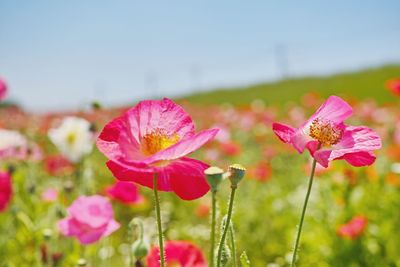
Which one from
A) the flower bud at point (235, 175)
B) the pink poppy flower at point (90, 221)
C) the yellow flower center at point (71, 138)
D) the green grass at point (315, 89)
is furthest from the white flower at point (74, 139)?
the green grass at point (315, 89)

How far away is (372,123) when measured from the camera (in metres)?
5.29

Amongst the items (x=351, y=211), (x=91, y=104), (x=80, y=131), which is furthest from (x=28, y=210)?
(x=351, y=211)

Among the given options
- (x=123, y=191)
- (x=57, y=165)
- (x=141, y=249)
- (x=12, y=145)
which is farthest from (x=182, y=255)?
(x=57, y=165)

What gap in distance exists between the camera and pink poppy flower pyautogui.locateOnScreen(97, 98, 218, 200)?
641 mm

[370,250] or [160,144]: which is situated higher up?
[160,144]

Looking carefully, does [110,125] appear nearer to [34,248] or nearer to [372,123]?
[34,248]

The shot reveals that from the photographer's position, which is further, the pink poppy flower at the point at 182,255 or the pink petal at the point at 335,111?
the pink poppy flower at the point at 182,255

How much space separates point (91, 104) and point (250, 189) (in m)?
2.33

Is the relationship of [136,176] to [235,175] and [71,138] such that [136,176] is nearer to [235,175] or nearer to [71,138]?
[235,175]

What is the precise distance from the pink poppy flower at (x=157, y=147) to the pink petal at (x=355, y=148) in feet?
0.50

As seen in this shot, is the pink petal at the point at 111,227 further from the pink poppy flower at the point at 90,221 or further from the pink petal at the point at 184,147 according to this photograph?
the pink petal at the point at 184,147

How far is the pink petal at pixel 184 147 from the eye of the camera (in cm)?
62

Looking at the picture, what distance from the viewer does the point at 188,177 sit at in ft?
2.23

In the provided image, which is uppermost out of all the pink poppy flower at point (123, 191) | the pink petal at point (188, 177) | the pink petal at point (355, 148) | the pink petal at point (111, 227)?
the pink petal at point (355, 148)
